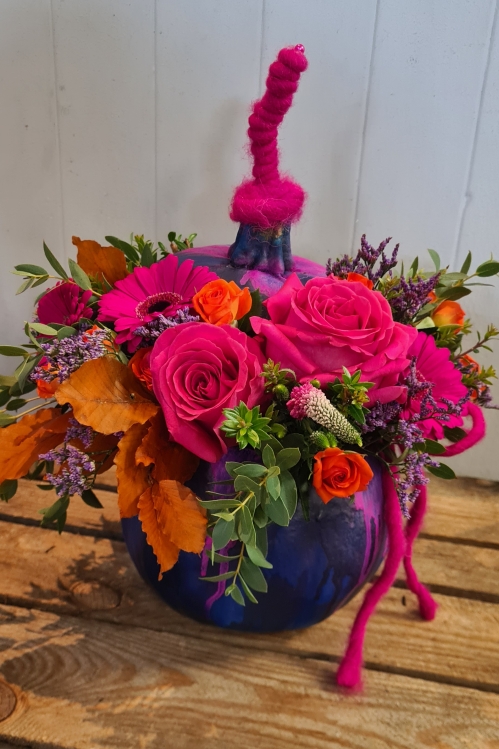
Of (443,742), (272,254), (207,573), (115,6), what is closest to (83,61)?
(115,6)

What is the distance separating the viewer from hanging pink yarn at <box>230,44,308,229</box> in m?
0.54

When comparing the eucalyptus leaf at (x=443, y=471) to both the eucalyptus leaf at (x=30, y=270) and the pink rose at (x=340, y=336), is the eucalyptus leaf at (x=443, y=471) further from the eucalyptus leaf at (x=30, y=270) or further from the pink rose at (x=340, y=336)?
the eucalyptus leaf at (x=30, y=270)

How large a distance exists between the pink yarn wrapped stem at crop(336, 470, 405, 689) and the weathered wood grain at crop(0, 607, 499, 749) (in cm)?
2

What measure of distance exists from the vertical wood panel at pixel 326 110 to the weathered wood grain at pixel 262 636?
1.73 feet

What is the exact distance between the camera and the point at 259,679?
564mm

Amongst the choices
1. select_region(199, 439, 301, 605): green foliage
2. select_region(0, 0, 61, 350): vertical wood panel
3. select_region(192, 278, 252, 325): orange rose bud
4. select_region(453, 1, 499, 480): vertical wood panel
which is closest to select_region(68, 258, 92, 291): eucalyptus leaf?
select_region(192, 278, 252, 325): orange rose bud

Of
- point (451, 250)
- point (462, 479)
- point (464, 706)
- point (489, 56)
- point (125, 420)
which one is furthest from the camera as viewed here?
point (462, 479)

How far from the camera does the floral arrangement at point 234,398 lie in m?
0.42

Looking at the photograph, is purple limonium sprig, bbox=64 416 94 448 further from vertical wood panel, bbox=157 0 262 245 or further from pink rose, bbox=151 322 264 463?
vertical wood panel, bbox=157 0 262 245

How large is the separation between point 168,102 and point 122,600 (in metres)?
0.68

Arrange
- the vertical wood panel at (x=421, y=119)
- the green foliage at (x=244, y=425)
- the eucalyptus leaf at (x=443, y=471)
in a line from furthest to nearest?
the vertical wood panel at (x=421, y=119) < the eucalyptus leaf at (x=443, y=471) < the green foliage at (x=244, y=425)

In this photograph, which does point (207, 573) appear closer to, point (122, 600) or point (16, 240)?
point (122, 600)

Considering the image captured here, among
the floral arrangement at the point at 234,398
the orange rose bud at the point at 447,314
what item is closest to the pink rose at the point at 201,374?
the floral arrangement at the point at 234,398

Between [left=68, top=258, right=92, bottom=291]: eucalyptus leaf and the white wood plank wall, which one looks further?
the white wood plank wall
